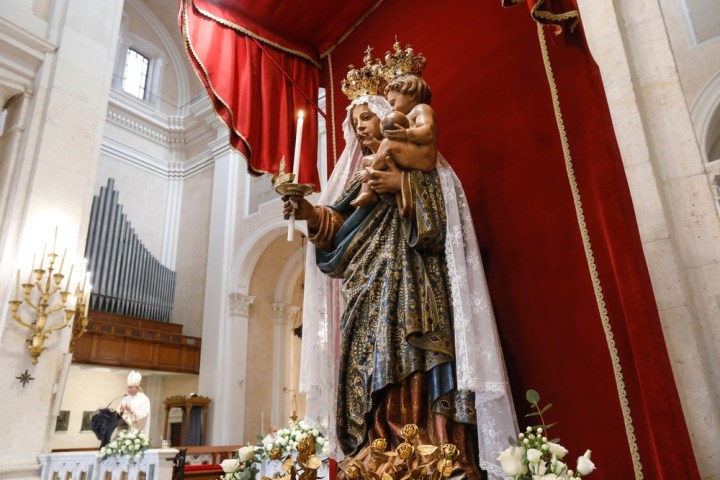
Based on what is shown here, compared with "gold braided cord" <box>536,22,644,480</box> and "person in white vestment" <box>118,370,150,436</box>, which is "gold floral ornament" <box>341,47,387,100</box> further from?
"person in white vestment" <box>118,370,150,436</box>

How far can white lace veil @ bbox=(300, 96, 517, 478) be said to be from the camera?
5.75 ft

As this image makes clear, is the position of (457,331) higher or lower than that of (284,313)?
lower

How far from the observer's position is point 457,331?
6.10 feet

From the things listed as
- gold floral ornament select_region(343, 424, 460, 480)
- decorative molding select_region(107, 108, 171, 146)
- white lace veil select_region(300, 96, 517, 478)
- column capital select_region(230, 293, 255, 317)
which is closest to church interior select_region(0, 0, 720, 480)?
white lace veil select_region(300, 96, 517, 478)

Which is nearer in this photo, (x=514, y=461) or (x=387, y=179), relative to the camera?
(x=514, y=461)

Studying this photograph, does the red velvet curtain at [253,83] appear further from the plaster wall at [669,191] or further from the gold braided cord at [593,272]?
the plaster wall at [669,191]

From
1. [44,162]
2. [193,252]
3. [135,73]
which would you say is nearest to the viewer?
[44,162]

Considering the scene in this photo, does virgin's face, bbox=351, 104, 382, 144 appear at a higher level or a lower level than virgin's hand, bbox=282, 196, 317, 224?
higher

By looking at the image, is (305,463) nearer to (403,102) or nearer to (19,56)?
(403,102)

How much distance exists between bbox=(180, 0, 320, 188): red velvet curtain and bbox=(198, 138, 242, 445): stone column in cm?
754

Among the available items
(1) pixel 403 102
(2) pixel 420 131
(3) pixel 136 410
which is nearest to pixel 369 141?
(1) pixel 403 102

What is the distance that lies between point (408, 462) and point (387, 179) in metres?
1.04

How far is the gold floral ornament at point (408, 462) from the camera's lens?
1.55 m

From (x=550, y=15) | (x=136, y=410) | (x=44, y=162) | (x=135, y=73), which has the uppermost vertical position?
(x=135, y=73)
